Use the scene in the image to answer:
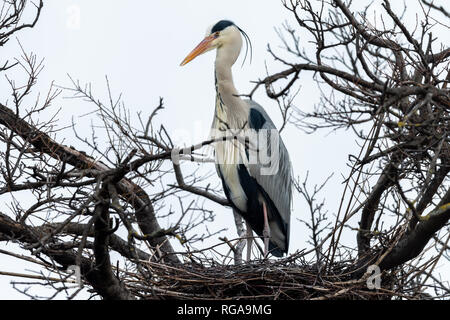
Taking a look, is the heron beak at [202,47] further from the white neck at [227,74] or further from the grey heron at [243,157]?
the white neck at [227,74]

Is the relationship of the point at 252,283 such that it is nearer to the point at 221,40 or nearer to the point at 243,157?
the point at 243,157

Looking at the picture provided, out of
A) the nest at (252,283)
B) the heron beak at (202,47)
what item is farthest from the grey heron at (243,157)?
the nest at (252,283)

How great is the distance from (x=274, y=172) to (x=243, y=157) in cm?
41

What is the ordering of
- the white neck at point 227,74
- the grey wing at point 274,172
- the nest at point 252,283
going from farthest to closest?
the grey wing at point 274,172 → the white neck at point 227,74 → the nest at point 252,283

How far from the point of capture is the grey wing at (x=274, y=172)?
6.34m

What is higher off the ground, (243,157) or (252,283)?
(243,157)

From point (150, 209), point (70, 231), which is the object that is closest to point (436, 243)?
point (150, 209)

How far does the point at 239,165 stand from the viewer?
20.8ft

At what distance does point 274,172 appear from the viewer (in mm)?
6512

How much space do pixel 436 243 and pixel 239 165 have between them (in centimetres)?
213

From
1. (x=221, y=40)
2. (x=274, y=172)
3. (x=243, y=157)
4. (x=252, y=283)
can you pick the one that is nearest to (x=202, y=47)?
(x=221, y=40)

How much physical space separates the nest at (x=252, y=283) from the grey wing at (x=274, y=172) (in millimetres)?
1582

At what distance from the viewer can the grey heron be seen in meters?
6.27
